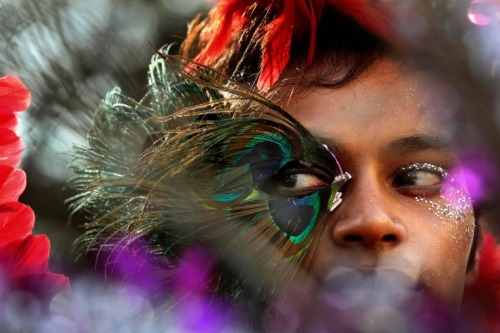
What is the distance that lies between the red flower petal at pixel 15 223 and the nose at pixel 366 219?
61 centimetres

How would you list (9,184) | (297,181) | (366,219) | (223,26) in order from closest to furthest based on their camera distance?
(9,184) < (366,219) < (297,181) < (223,26)

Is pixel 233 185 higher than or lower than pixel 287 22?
lower

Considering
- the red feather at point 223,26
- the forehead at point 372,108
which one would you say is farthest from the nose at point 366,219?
the red feather at point 223,26

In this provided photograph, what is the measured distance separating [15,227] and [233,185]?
1.68 feet

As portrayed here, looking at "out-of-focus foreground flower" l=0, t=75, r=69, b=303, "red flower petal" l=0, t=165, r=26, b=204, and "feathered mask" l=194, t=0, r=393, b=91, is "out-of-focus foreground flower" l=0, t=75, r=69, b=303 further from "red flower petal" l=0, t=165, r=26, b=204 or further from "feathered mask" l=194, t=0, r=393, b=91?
"feathered mask" l=194, t=0, r=393, b=91

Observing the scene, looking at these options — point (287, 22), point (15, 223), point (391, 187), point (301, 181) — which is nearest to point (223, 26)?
point (287, 22)

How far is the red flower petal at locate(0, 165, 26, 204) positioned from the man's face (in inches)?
24.5

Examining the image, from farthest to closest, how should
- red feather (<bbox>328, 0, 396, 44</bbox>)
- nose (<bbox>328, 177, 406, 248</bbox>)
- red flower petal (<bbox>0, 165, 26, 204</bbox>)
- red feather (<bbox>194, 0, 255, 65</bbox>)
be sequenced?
red feather (<bbox>194, 0, 255, 65</bbox>)
red feather (<bbox>328, 0, 396, 44</bbox>)
nose (<bbox>328, 177, 406, 248</bbox>)
red flower petal (<bbox>0, 165, 26, 204</bbox>)

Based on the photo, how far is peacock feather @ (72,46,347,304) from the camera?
1496 mm

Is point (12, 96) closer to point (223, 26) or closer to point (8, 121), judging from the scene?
point (8, 121)

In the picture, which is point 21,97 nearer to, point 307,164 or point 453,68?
point 307,164

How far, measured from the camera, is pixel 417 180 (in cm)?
151

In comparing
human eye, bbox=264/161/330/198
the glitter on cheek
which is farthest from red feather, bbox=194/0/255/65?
the glitter on cheek

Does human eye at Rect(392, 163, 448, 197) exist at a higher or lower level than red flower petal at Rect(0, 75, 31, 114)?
lower
